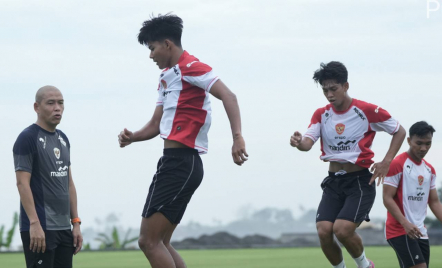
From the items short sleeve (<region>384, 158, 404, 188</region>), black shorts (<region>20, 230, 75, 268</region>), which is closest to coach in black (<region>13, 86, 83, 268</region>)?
black shorts (<region>20, 230, 75, 268</region>)

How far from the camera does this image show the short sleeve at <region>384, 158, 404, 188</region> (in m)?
7.64

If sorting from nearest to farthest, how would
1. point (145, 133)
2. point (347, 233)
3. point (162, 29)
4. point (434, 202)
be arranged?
point (162, 29)
point (145, 133)
point (347, 233)
point (434, 202)

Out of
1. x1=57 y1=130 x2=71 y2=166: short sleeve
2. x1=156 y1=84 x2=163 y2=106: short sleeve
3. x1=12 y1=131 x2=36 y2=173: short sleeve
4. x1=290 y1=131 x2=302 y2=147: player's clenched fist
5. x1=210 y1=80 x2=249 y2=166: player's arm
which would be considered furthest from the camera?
x1=290 y1=131 x2=302 y2=147: player's clenched fist

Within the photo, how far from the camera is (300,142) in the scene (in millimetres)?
7352

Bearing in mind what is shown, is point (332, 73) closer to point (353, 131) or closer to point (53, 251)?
point (353, 131)

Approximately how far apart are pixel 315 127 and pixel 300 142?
44 centimetres

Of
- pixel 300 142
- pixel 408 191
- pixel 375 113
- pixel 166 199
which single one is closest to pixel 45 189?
pixel 166 199

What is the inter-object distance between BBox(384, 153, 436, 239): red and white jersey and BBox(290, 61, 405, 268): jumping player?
25 cm

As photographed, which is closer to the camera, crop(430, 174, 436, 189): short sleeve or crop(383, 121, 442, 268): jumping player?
crop(383, 121, 442, 268): jumping player

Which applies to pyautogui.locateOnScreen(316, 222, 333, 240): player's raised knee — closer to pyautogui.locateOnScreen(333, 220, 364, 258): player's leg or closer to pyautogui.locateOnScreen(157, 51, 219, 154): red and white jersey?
pyautogui.locateOnScreen(333, 220, 364, 258): player's leg

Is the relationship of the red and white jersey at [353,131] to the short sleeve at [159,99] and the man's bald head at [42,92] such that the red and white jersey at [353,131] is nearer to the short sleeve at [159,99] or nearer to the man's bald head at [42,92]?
the short sleeve at [159,99]

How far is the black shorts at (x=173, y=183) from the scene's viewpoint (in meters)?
5.80

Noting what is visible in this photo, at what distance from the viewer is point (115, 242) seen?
2203 cm

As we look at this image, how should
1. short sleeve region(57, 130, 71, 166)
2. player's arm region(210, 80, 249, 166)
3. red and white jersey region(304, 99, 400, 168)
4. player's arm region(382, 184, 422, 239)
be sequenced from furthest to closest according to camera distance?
red and white jersey region(304, 99, 400, 168) → player's arm region(382, 184, 422, 239) → short sleeve region(57, 130, 71, 166) → player's arm region(210, 80, 249, 166)
